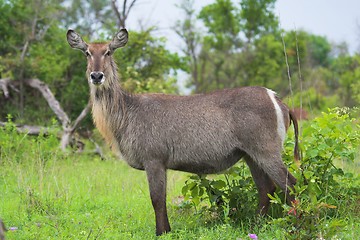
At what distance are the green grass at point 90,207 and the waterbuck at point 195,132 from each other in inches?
16.0

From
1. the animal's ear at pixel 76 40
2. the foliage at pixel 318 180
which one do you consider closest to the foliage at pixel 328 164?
the foliage at pixel 318 180

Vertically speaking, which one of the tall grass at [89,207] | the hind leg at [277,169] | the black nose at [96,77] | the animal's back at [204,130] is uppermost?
the black nose at [96,77]

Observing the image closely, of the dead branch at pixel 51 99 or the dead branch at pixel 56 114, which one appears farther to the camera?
the dead branch at pixel 51 99

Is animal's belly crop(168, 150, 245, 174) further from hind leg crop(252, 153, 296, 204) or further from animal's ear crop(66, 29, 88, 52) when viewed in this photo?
animal's ear crop(66, 29, 88, 52)

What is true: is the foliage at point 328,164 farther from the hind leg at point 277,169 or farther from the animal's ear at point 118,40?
the animal's ear at point 118,40

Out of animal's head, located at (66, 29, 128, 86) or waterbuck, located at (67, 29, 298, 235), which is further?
animal's head, located at (66, 29, 128, 86)

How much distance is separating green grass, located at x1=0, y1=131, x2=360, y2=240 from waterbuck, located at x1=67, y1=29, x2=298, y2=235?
405 millimetres

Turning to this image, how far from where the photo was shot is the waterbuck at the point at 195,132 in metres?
5.76

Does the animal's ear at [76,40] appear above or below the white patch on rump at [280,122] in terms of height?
above

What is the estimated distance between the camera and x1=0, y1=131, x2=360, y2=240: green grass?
5617 mm

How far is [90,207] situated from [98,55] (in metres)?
1.90

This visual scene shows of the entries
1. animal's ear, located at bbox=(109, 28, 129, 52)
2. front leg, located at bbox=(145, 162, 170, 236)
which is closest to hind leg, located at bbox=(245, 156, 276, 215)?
front leg, located at bbox=(145, 162, 170, 236)

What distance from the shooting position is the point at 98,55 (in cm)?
614

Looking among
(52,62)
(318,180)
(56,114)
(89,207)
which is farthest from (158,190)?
(52,62)
